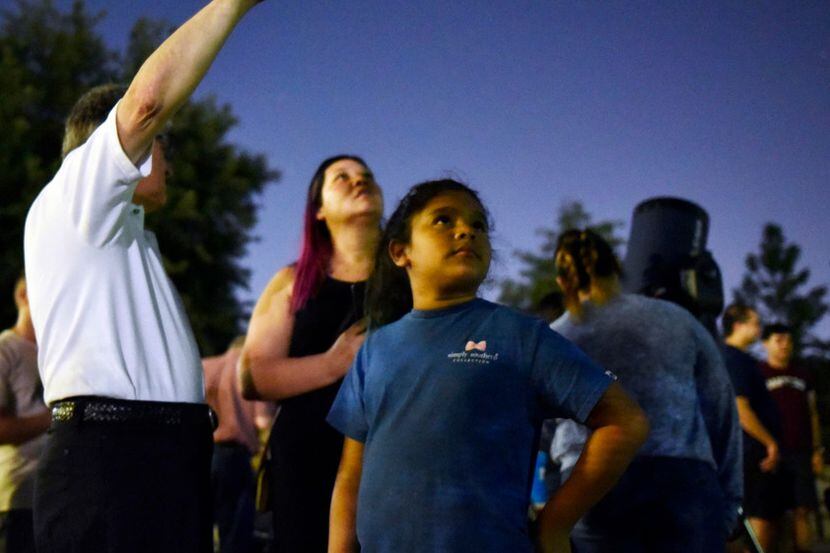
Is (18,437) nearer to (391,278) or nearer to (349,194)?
(349,194)

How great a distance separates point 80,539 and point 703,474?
86.4 inches

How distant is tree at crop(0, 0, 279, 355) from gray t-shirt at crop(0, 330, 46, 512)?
62.1 feet

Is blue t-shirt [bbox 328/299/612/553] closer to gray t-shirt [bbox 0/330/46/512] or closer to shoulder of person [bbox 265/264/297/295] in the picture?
shoulder of person [bbox 265/264/297/295]

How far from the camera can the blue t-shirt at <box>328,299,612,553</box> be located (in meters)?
2.11

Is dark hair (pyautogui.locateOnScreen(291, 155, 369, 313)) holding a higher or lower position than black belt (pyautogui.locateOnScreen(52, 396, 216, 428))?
higher

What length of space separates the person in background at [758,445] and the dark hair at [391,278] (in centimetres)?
484

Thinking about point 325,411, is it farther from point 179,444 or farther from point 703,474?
point 703,474

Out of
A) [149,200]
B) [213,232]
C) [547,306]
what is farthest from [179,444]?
[213,232]

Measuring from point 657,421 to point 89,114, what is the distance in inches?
84.0

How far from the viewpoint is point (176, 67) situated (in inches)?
78.8

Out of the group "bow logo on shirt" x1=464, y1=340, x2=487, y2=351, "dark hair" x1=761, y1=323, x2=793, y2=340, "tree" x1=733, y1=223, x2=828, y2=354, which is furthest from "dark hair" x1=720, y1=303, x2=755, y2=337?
"tree" x1=733, y1=223, x2=828, y2=354

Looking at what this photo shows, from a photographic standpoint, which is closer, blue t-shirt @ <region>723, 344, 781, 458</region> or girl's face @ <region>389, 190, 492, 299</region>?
girl's face @ <region>389, 190, 492, 299</region>

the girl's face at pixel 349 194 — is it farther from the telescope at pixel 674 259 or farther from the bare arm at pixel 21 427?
the telescope at pixel 674 259

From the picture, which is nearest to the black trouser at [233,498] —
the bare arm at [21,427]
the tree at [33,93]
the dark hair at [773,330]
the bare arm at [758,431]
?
the bare arm at [21,427]
